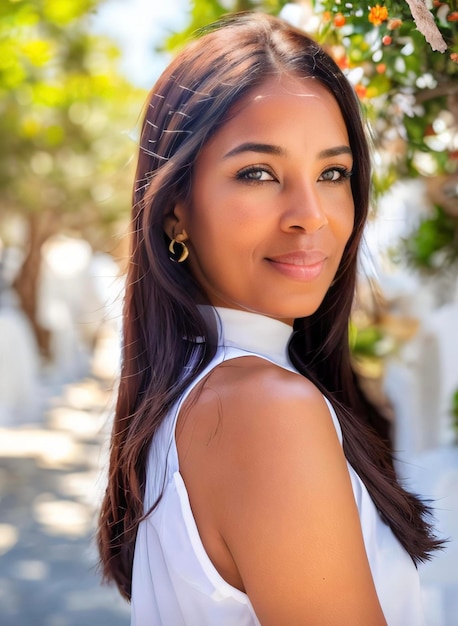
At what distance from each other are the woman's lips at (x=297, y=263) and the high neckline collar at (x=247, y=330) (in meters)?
0.11

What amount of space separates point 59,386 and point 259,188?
898cm

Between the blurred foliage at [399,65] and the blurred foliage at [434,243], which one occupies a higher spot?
the blurred foliage at [399,65]

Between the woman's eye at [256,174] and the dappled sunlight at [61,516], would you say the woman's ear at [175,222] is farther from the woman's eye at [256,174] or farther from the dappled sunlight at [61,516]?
the dappled sunlight at [61,516]

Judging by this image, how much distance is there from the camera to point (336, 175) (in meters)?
1.36

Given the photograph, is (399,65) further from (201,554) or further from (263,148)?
(201,554)

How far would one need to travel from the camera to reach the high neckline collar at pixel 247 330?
1.36m


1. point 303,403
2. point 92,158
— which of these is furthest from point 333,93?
point 92,158

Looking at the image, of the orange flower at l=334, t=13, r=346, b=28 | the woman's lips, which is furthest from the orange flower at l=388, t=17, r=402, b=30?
the woman's lips

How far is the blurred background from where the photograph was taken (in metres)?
1.69

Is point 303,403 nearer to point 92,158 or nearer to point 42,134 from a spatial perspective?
point 42,134

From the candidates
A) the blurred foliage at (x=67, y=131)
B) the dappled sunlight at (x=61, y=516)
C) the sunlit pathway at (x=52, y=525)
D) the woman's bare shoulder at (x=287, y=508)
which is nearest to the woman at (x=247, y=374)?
the woman's bare shoulder at (x=287, y=508)

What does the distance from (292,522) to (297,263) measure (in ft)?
1.44

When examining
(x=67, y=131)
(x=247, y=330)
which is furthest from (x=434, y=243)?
(x=67, y=131)

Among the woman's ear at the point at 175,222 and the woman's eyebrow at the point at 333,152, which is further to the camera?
the woman's ear at the point at 175,222
